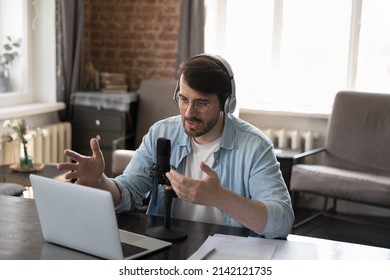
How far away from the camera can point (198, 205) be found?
2000mm

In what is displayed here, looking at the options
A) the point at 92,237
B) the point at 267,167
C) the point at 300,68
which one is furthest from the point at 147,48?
the point at 92,237

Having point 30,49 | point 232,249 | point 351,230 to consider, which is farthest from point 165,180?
point 30,49

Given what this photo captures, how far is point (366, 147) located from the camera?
4438 millimetres

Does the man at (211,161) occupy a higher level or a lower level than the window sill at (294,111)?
higher

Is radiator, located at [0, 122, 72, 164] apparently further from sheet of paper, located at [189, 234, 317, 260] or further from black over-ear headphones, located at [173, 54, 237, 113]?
sheet of paper, located at [189, 234, 317, 260]

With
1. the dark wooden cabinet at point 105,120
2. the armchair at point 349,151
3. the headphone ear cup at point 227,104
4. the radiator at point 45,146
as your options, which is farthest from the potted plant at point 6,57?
the headphone ear cup at point 227,104

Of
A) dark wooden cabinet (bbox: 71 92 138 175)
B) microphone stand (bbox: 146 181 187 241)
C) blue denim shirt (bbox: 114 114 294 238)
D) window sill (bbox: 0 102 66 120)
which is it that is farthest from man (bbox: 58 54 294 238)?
dark wooden cabinet (bbox: 71 92 138 175)

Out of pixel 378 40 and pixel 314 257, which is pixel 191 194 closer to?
pixel 314 257

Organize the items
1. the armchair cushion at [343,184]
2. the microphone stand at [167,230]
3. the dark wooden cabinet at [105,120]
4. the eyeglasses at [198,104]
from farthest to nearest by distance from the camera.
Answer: the dark wooden cabinet at [105,120] < the armchair cushion at [343,184] < the eyeglasses at [198,104] < the microphone stand at [167,230]

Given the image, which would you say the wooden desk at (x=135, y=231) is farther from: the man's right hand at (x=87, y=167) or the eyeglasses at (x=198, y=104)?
the eyeglasses at (x=198, y=104)

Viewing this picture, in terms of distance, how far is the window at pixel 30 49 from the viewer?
4.57m

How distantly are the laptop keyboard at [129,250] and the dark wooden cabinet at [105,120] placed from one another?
303cm

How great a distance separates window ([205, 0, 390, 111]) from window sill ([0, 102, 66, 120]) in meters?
1.37
